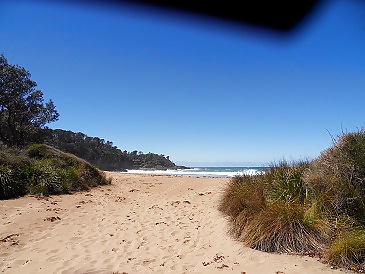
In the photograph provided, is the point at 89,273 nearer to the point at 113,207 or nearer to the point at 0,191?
the point at 113,207

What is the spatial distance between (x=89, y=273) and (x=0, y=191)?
7436 mm

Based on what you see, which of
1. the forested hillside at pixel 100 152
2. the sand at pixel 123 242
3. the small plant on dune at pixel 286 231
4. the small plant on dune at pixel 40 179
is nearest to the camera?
the sand at pixel 123 242

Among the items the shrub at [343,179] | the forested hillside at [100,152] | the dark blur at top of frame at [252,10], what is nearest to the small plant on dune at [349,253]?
the shrub at [343,179]

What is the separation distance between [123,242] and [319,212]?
163 inches

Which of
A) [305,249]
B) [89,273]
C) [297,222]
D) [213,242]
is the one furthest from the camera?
[213,242]

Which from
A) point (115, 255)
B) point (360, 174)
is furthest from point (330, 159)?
point (115, 255)

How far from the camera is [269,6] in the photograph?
5328 mm

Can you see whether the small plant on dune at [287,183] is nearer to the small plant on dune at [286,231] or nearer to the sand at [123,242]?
the small plant on dune at [286,231]

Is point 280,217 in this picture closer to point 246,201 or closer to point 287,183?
point 246,201

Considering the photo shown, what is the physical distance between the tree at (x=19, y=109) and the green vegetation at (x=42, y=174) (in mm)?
10586

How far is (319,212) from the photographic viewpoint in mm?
5941

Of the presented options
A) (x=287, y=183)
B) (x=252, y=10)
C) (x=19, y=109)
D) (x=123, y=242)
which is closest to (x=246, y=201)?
(x=287, y=183)

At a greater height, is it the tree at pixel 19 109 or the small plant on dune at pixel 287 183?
the tree at pixel 19 109

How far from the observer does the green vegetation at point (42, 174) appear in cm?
1106
